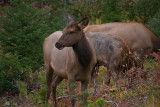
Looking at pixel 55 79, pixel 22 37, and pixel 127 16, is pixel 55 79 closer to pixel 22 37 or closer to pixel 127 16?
pixel 22 37

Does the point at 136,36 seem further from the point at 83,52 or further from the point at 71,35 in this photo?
the point at 71,35

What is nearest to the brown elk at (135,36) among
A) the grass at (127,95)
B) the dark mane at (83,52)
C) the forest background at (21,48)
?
the forest background at (21,48)

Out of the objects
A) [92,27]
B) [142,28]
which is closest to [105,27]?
[92,27]

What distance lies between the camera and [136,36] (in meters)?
11.4

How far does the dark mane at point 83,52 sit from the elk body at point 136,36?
14.0ft

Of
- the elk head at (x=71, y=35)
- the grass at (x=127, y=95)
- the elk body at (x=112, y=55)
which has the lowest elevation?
the grass at (x=127, y=95)

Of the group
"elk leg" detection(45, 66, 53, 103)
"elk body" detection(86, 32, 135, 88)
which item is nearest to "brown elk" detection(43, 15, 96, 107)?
"elk leg" detection(45, 66, 53, 103)

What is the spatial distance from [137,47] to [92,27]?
2000 millimetres

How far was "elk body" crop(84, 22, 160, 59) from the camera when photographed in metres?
11.1

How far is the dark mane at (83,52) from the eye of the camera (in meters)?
6.92

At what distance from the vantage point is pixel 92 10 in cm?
2108

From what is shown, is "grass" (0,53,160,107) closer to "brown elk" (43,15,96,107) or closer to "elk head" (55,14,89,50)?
"brown elk" (43,15,96,107)

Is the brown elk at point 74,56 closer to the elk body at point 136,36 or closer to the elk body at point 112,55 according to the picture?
the elk body at point 112,55

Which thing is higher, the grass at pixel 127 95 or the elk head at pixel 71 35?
the elk head at pixel 71 35
